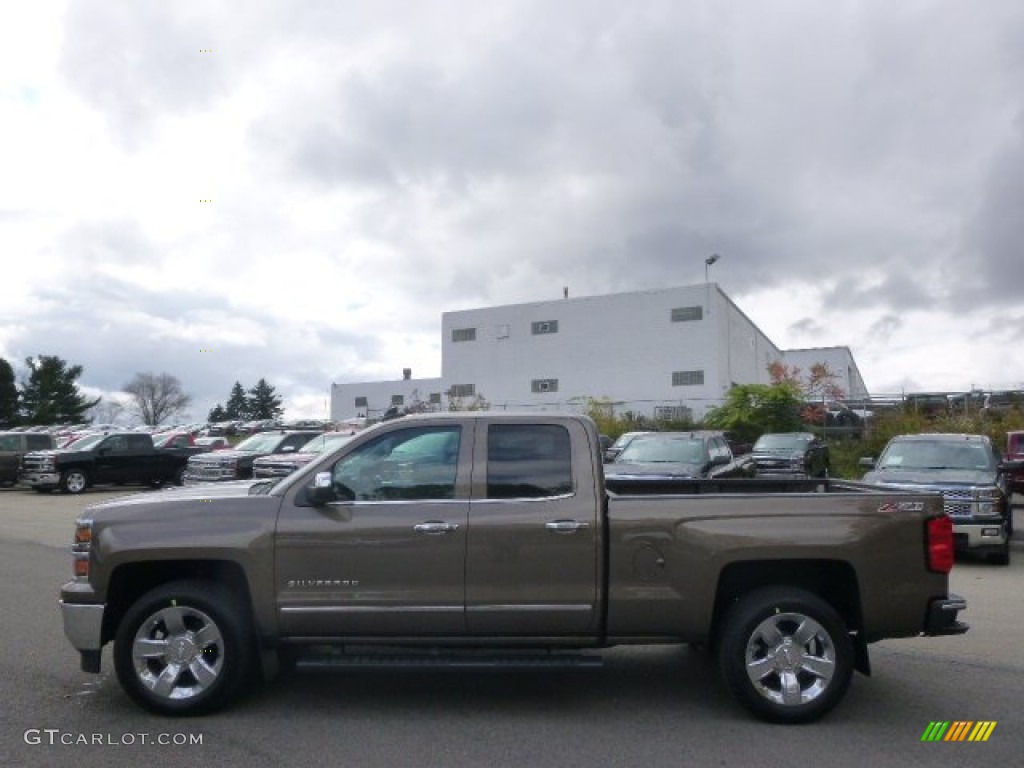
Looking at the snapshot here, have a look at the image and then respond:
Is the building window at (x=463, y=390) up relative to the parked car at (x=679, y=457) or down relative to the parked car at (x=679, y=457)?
up

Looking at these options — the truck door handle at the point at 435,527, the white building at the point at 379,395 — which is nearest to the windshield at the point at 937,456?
the truck door handle at the point at 435,527

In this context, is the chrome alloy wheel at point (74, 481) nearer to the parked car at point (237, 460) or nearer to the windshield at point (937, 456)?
the parked car at point (237, 460)

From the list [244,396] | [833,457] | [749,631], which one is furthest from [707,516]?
[244,396]

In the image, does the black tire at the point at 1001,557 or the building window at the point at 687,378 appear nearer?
the black tire at the point at 1001,557

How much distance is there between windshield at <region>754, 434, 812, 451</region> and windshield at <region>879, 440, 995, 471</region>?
29.8 ft

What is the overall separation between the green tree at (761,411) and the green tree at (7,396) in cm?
4825

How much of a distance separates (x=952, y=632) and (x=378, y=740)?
3.52 metres

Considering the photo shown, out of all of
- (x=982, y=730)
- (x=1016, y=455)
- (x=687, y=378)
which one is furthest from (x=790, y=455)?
(x=687, y=378)

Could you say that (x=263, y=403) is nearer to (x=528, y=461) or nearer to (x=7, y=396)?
(x=7, y=396)

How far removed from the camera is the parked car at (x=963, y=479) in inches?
476

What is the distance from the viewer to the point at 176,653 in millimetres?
5594

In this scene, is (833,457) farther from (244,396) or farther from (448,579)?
(244,396)

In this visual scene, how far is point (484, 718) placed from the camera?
5621mm

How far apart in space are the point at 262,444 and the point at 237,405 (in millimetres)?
77500
